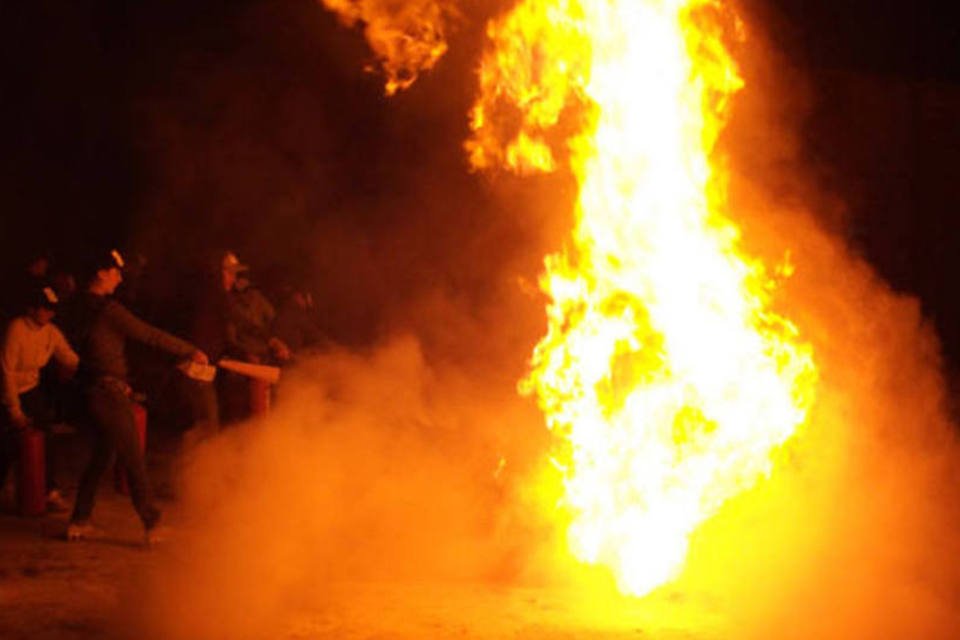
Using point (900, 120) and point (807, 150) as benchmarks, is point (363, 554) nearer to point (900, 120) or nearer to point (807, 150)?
point (807, 150)

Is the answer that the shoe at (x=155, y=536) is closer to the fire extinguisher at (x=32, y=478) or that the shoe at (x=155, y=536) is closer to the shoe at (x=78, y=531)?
the shoe at (x=78, y=531)

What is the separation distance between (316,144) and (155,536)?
659 cm

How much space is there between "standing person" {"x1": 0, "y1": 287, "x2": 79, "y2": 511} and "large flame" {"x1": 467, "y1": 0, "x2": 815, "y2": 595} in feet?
11.5

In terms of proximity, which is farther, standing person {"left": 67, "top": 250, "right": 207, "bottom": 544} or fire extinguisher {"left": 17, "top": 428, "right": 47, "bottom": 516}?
fire extinguisher {"left": 17, "top": 428, "right": 47, "bottom": 516}

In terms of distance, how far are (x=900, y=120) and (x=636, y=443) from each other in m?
7.71

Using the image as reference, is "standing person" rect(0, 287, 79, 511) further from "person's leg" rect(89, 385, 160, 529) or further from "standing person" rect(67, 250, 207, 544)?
"person's leg" rect(89, 385, 160, 529)

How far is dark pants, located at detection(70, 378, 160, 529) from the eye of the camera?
6754 millimetres

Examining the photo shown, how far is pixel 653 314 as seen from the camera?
21.6 feet

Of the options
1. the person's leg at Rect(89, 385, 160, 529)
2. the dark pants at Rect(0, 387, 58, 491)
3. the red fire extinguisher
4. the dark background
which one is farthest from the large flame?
the dark background

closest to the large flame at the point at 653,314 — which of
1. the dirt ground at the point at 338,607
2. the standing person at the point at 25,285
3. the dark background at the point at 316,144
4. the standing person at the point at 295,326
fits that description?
the dirt ground at the point at 338,607

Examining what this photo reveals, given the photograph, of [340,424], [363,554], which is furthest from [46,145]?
[363,554]

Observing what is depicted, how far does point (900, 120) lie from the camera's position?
12242 millimetres

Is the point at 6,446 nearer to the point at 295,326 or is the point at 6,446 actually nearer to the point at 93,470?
the point at 93,470

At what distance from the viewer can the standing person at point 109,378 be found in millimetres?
6758
